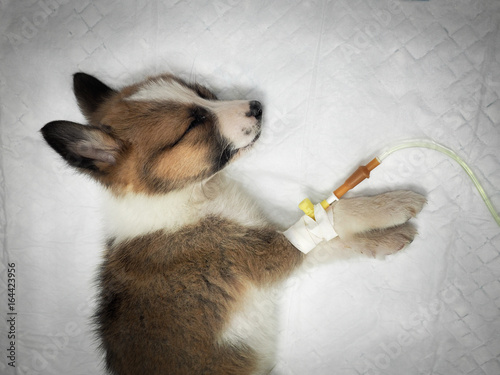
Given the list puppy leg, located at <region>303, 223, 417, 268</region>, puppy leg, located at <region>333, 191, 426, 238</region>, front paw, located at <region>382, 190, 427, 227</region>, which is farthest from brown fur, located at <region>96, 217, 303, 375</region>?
front paw, located at <region>382, 190, 427, 227</region>

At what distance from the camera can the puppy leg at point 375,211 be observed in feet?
7.01

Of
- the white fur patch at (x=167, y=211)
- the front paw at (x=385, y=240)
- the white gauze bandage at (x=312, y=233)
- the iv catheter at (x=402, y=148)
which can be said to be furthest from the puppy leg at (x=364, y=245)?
the white fur patch at (x=167, y=211)

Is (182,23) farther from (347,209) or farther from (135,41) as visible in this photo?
(347,209)

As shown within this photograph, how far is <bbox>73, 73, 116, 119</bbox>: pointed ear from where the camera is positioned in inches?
90.0

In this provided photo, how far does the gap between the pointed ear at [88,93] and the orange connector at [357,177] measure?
1531mm

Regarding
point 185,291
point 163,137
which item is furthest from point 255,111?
point 185,291

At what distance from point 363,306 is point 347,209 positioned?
773 mm

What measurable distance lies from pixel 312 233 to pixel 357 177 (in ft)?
1.46

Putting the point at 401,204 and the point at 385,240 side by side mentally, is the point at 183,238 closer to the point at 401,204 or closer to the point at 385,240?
the point at 385,240

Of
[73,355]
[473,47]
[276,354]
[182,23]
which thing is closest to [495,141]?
[473,47]

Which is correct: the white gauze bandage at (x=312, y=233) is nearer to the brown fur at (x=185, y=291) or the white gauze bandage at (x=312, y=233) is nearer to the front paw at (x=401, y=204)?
the brown fur at (x=185, y=291)

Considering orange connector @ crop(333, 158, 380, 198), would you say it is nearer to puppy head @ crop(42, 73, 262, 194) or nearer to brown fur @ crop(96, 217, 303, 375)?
brown fur @ crop(96, 217, 303, 375)

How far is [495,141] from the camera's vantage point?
2.35m

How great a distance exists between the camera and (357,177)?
2.23 metres
